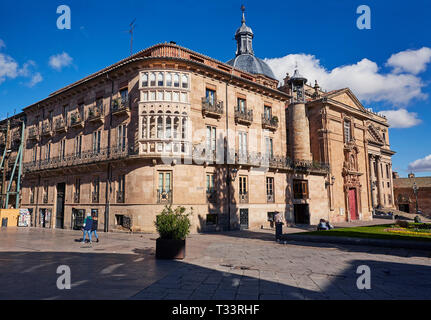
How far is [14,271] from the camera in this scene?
27.0ft

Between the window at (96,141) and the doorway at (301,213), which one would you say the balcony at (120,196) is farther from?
the doorway at (301,213)

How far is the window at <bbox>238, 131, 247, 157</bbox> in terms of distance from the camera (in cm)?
2436

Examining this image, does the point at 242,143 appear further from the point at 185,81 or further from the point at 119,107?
the point at 119,107

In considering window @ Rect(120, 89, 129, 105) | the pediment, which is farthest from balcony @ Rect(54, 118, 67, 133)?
the pediment

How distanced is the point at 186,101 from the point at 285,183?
12.4 m

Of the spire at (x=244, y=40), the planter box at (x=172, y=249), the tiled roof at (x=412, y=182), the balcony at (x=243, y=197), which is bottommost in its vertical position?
the planter box at (x=172, y=249)

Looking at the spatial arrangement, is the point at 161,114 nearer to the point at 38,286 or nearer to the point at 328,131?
the point at 38,286

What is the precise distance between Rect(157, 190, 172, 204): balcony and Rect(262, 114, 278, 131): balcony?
11.5 m

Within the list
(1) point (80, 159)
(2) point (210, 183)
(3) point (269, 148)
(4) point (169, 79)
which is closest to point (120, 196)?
(1) point (80, 159)

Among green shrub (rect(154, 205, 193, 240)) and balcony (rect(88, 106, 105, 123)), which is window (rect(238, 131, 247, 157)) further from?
green shrub (rect(154, 205, 193, 240))

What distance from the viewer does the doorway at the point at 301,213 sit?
2873 cm

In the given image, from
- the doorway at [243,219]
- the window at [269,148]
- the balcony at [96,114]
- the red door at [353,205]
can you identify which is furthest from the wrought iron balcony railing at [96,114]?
the red door at [353,205]

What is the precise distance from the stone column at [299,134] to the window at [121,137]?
17179 mm
